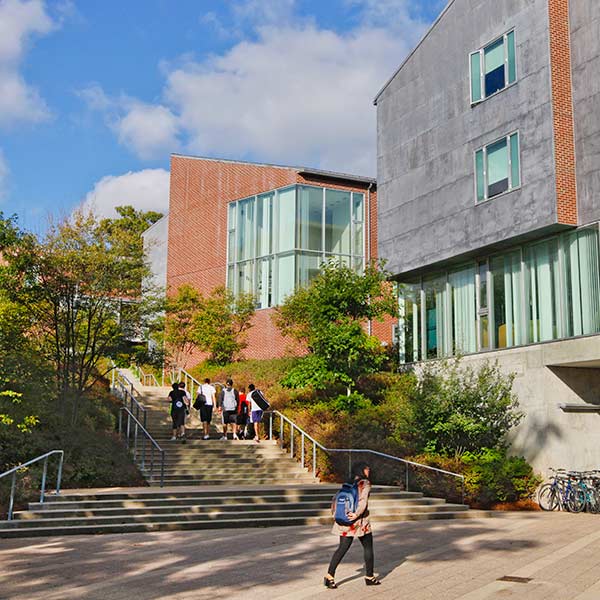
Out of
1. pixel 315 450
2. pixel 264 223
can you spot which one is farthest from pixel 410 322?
pixel 264 223

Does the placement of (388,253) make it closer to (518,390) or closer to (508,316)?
(508,316)

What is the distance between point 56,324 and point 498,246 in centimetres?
1139

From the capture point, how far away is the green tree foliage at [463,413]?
19.9 metres

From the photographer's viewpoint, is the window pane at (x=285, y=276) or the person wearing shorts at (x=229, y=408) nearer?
the person wearing shorts at (x=229, y=408)

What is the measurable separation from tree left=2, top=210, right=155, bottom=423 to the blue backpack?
38.0ft

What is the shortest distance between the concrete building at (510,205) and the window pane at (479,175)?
6 cm

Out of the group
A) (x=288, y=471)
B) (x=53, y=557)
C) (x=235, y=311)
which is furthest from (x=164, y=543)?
(x=235, y=311)

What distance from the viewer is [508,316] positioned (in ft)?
70.4

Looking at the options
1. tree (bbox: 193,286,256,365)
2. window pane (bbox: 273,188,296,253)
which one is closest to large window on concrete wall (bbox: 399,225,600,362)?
window pane (bbox: 273,188,296,253)

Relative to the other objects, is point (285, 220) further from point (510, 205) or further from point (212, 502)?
point (212, 502)

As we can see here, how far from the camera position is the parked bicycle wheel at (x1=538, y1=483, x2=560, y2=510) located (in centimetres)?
1831

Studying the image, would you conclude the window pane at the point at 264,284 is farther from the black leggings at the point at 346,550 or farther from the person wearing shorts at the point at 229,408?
the black leggings at the point at 346,550

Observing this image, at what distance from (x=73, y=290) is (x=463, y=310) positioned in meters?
10.7

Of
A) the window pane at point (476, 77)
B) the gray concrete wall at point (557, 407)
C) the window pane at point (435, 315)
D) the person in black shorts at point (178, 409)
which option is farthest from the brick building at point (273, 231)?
the gray concrete wall at point (557, 407)
